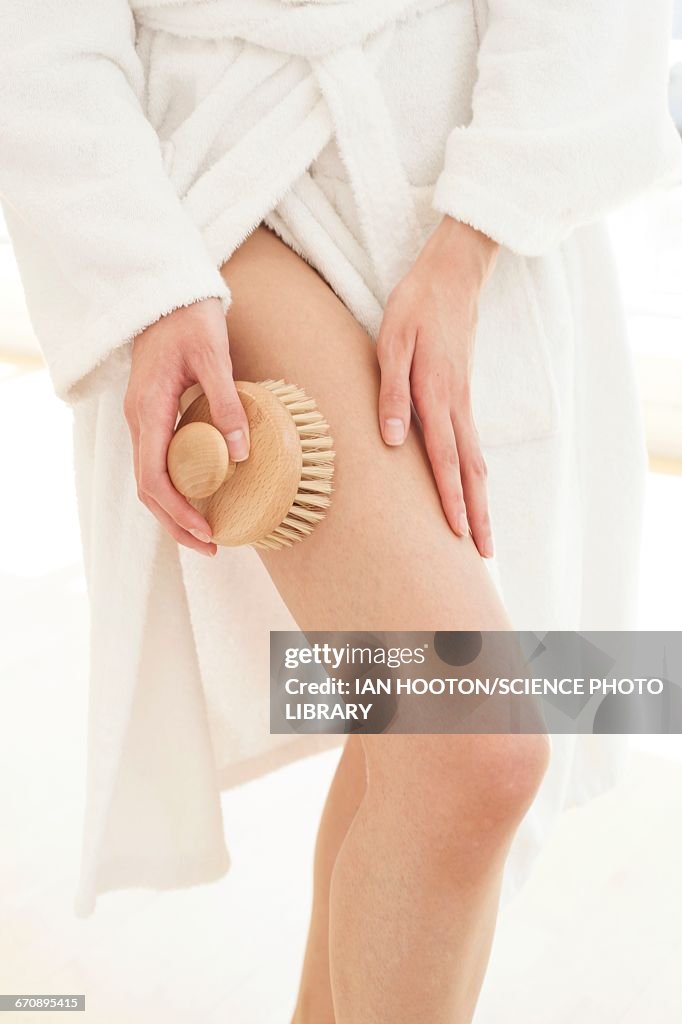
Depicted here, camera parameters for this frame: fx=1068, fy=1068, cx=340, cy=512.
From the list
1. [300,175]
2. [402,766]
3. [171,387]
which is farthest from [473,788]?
[300,175]

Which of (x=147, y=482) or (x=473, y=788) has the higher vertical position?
(x=147, y=482)

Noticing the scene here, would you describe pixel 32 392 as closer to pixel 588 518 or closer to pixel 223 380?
pixel 588 518

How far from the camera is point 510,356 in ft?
2.69

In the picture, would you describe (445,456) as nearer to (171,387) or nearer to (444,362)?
(444,362)

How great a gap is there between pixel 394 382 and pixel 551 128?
22 cm

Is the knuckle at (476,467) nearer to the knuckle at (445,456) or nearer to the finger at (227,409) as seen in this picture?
the knuckle at (445,456)

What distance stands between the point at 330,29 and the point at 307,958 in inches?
29.5

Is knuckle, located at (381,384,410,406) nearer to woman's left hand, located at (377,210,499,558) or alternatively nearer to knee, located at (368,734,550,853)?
woman's left hand, located at (377,210,499,558)

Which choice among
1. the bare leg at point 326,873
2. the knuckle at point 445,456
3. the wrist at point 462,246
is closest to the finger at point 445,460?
the knuckle at point 445,456

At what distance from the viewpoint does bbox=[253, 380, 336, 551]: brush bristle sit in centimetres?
64

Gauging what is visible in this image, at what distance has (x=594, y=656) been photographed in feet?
3.43

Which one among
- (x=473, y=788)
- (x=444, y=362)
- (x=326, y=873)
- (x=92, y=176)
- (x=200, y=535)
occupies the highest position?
(x=92, y=176)

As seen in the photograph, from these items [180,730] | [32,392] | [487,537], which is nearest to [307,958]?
[180,730]

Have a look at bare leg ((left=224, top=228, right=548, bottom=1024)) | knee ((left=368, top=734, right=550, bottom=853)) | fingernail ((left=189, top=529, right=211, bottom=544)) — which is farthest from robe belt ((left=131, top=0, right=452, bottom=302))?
knee ((left=368, top=734, right=550, bottom=853))
